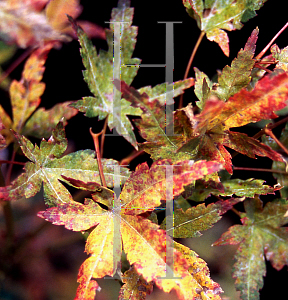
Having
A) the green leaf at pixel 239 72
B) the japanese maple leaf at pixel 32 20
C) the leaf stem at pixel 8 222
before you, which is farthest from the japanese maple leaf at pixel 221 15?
the leaf stem at pixel 8 222

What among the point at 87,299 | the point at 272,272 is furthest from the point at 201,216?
the point at 272,272

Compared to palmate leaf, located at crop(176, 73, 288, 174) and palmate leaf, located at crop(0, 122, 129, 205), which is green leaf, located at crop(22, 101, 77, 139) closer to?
palmate leaf, located at crop(0, 122, 129, 205)

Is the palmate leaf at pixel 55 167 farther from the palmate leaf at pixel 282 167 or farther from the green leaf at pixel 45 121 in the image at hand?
the palmate leaf at pixel 282 167

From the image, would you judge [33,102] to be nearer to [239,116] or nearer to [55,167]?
[55,167]

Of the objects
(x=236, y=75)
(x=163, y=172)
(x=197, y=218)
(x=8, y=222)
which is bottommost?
(x=8, y=222)

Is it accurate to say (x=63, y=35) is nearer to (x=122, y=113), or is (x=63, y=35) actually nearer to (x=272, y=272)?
(x=122, y=113)

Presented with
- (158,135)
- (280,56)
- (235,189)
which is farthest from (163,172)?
(280,56)
